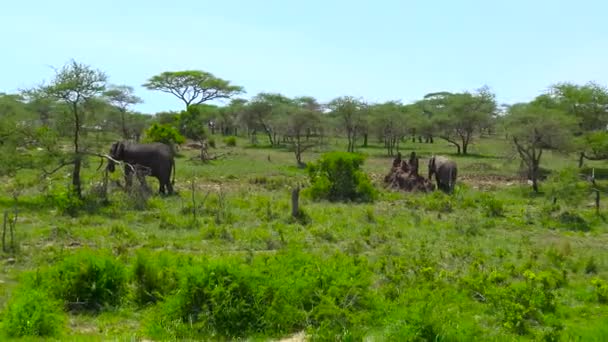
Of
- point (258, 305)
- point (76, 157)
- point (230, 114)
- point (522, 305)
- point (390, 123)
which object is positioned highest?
point (230, 114)

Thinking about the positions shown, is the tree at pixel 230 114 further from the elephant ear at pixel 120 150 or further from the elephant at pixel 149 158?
the elephant ear at pixel 120 150

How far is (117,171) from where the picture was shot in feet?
85.7

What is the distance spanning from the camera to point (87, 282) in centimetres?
889

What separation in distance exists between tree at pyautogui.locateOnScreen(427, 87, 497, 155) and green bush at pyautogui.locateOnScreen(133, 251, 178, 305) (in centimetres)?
4038

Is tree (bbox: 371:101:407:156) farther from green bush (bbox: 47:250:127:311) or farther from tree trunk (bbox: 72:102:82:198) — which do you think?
green bush (bbox: 47:250:127:311)

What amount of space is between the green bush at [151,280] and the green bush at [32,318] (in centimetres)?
151

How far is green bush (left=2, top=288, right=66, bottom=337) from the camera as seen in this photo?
7.24 meters

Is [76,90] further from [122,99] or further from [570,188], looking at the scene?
[122,99]

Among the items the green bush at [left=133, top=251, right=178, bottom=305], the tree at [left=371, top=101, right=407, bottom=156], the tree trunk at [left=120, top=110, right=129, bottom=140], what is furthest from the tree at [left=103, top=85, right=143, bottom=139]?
the green bush at [left=133, top=251, right=178, bottom=305]

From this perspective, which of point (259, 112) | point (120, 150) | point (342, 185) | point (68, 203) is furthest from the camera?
point (259, 112)

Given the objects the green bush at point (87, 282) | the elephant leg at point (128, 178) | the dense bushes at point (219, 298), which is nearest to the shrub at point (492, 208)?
the elephant leg at point (128, 178)

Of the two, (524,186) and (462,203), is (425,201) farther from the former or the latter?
(524,186)

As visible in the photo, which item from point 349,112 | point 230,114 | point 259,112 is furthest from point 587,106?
point 230,114

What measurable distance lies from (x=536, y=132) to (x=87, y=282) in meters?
24.0
